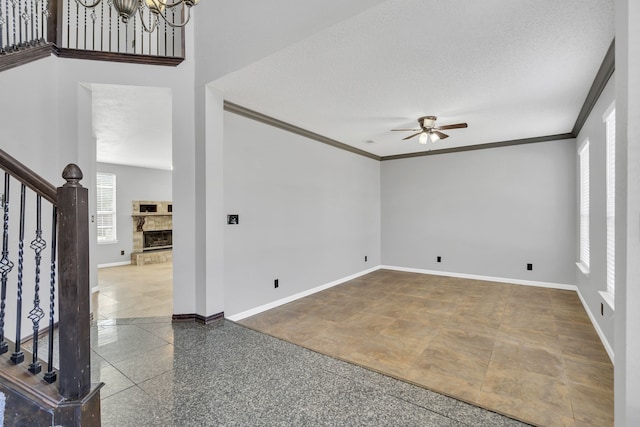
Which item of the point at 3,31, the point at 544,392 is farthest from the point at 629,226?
the point at 3,31

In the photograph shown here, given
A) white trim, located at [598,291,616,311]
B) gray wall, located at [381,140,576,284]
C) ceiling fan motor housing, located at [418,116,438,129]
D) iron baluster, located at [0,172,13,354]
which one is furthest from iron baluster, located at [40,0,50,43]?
white trim, located at [598,291,616,311]

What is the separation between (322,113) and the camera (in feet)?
13.0

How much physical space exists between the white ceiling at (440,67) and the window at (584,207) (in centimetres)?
48

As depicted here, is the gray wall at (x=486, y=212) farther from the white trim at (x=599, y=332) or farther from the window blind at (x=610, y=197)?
the window blind at (x=610, y=197)

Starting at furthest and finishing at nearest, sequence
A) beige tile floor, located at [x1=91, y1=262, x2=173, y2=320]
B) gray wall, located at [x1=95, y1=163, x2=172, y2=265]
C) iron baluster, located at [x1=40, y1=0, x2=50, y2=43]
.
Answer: gray wall, located at [x1=95, y1=163, x2=172, y2=265], beige tile floor, located at [x1=91, y1=262, x2=173, y2=320], iron baluster, located at [x1=40, y1=0, x2=50, y2=43]

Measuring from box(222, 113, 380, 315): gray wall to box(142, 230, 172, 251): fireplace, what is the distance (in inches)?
209

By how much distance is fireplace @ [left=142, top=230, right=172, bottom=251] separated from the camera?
8027 millimetres

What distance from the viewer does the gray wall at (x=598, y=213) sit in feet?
9.30

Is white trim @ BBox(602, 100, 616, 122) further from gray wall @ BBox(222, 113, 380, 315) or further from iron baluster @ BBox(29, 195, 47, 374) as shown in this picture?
iron baluster @ BBox(29, 195, 47, 374)

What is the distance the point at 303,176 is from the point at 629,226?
3722mm

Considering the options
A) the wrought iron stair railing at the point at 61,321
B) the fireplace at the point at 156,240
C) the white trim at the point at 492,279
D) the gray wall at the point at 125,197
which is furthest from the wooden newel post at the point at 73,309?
the fireplace at the point at 156,240

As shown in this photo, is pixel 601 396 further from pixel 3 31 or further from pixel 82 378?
pixel 3 31

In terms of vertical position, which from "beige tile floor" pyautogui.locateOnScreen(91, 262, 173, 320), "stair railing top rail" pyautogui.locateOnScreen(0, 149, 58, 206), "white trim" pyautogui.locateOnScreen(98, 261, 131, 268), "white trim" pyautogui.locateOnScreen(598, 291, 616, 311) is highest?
"stair railing top rail" pyautogui.locateOnScreen(0, 149, 58, 206)

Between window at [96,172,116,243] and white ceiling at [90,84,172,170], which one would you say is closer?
white ceiling at [90,84,172,170]
